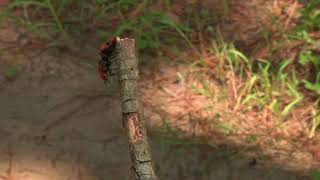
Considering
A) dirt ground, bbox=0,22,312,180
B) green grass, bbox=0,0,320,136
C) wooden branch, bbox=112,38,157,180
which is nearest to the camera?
wooden branch, bbox=112,38,157,180

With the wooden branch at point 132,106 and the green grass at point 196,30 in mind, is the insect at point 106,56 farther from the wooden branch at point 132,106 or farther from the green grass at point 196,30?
the green grass at point 196,30

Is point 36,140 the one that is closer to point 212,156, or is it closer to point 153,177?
point 212,156

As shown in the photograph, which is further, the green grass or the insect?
the green grass

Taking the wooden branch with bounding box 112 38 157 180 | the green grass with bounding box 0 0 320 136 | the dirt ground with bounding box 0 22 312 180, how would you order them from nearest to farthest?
1. the wooden branch with bounding box 112 38 157 180
2. the dirt ground with bounding box 0 22 312 180
3. the green grass with bounding box 0 0 320 136

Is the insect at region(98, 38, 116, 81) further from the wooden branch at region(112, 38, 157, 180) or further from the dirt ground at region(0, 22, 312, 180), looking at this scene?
the dirt ground at region(0, 22, 312, 180)

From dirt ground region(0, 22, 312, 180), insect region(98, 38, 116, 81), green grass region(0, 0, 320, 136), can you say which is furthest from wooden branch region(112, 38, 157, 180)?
green grass region(0, 0, 320, 136)

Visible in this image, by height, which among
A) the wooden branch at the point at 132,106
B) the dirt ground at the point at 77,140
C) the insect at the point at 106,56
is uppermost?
the dirt ground at the point at 77,140

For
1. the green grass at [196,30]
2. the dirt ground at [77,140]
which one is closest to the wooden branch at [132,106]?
the dirt ground at [77,140]

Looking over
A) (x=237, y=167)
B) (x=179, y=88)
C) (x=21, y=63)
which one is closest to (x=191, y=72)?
(x=179, y=88)
